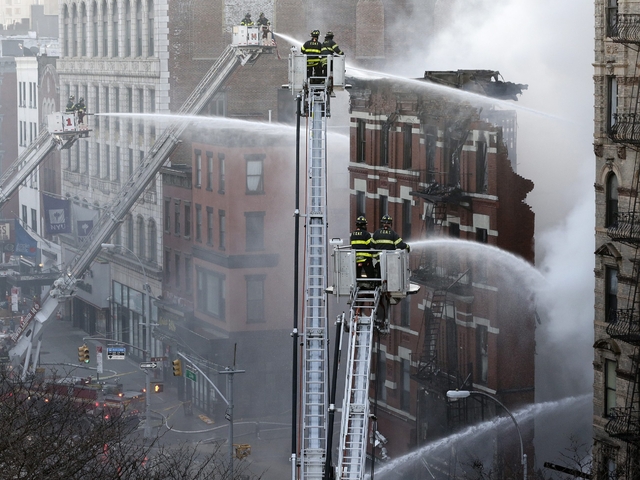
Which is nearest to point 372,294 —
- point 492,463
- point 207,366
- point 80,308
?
point 492,463

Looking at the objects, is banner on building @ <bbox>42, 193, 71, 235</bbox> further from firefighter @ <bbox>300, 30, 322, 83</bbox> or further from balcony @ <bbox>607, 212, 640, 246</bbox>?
firefighter @ <bbox>300, 30, 322, 83</bbox>

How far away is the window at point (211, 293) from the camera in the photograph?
59312 mm

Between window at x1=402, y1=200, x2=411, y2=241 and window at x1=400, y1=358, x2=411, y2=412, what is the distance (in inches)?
158

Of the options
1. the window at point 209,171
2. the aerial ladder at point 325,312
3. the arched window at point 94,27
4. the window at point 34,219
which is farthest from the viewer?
the window at point 34,219

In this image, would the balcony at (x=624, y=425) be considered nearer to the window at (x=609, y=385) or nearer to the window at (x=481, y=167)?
the window at (x=609, y=385)

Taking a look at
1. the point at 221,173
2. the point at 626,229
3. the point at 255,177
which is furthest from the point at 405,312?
the point at 221,173

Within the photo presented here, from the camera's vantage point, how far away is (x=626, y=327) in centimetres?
3144

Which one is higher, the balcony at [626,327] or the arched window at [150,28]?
the arched window at [150,28]

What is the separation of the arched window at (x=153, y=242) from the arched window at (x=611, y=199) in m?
39.7

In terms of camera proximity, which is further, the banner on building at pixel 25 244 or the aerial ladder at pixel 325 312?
the banner on building at pixel 25 244

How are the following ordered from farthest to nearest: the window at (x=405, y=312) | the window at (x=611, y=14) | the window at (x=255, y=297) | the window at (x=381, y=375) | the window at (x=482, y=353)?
the window at (x=255, y=297) → the window at (x=381, y=375) → the window at (x=405, y=312) → the window at (x=482, y=353) → the window at (x=611, y=14)

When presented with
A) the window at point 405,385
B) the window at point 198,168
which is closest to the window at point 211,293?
the window at point 198,168

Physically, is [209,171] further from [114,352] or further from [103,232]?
[114,352]

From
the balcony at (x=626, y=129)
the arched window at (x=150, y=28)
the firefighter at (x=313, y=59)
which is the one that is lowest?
the balcony at (x=626, y=129)
